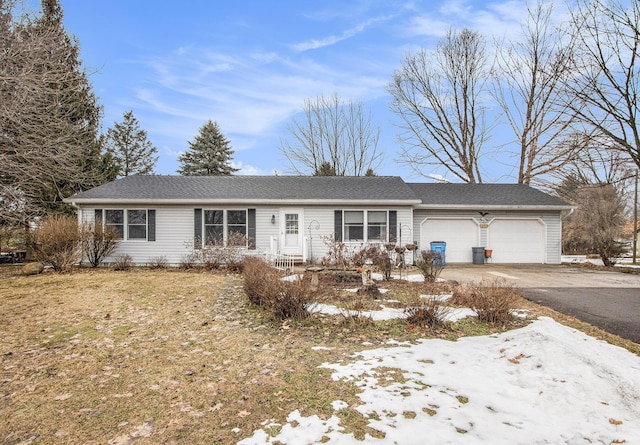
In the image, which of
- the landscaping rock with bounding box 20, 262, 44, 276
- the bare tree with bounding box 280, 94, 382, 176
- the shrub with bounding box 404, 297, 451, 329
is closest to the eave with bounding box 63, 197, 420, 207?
the landscaping rock with bounding box 20, 262, 44, 276

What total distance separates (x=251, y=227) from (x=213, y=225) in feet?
4.85

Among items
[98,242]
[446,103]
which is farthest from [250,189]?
[446,103]

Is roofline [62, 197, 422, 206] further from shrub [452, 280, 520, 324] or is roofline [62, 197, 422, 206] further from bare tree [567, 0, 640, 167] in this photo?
shrub [452, 280, 520, 324]

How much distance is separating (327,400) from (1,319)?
6091 millimetres

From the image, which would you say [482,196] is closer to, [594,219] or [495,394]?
[594,219]

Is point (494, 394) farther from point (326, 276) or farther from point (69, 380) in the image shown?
point (326, 276)

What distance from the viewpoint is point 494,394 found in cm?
335

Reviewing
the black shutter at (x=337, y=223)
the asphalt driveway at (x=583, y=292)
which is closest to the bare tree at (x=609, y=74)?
the asphalt driveway at (x=583, y=292)

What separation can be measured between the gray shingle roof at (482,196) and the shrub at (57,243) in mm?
12629

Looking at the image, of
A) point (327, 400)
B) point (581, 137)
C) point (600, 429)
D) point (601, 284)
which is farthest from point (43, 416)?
point (581, 137)

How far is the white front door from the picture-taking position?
14148mm

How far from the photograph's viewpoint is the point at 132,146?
117 feet

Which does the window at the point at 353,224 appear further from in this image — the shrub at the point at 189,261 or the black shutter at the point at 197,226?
the shrub at the point at 189,261

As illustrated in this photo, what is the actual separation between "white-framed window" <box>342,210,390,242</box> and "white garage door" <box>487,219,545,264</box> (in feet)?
15.8
